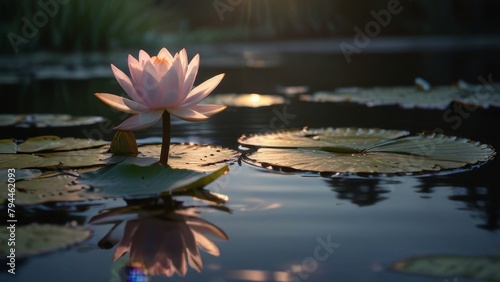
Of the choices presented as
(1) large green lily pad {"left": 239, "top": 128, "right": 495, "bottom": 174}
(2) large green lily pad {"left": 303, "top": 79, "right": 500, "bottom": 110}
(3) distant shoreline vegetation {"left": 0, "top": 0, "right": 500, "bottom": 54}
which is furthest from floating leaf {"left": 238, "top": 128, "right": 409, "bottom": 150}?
(3) distant shoreline vegetation {"left": 0, "top": 0, "right": 500, "bottom": 54}

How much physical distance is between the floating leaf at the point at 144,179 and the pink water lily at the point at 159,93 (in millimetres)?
159

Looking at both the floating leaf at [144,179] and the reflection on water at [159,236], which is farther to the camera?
the floating leaf at [144,179]

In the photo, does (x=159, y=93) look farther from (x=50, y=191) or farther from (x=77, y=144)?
(x=77, y=144)

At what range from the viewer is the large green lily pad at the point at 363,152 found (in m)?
1.62

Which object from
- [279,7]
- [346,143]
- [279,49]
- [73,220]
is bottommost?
[73,220]

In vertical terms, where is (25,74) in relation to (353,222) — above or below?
above

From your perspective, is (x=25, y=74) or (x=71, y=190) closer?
(x=71, y=190)

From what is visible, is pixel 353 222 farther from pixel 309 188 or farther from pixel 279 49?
pixel 279 49

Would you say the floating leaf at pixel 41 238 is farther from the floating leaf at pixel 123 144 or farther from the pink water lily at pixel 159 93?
the floating leaf at pixel 123 144

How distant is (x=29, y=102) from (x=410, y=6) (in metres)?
9.37

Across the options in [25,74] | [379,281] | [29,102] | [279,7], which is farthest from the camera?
[279,7]

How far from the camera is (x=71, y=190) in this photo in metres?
1.39

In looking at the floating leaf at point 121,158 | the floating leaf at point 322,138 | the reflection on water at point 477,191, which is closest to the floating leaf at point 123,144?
the floating leaf at point 121,158

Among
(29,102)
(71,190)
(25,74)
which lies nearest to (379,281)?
(71,190)
